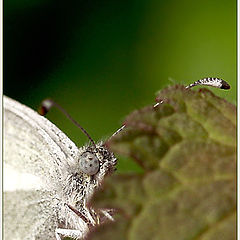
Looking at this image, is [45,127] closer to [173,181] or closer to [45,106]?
[45,106]

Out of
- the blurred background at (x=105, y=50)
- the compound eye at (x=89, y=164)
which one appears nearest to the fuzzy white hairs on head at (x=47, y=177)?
the compound eye at (x=89, y=164)

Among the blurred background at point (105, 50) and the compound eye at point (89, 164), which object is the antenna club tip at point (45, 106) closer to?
the compound eye at point (89, 164)

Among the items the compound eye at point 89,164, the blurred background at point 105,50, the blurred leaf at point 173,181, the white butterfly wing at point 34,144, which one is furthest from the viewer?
the blurred background at point 105,50

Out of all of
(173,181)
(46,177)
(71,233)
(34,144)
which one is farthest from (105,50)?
(173,181)

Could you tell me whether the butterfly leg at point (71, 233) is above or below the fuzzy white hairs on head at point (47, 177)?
below

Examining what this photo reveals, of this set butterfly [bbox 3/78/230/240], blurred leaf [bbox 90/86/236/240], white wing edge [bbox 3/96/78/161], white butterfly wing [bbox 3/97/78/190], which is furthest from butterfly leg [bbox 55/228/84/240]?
blurred leaf [bbox 90/86/236/240]

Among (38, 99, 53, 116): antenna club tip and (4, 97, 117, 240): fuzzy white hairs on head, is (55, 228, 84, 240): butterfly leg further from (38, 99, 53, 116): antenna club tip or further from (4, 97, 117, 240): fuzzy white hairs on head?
(38, 99, 53, 116): antenna club tip
